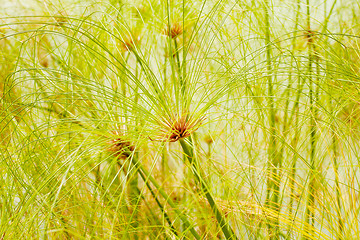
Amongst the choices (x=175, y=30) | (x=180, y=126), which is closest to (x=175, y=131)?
(x=180, y=126)

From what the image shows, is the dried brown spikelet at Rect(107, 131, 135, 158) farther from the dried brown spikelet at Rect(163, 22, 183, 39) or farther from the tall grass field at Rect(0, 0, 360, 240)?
the dried brown spikelet at Rect(163, 22, 183, 39)

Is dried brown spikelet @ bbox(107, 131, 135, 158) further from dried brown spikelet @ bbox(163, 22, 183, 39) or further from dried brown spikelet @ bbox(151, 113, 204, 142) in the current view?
dried brown spikelet @ bbox(163, 22, 183, 39)

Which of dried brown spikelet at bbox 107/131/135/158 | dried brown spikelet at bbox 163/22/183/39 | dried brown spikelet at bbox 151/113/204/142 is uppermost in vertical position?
dried brown spikelet at bbox 163/22/183/39

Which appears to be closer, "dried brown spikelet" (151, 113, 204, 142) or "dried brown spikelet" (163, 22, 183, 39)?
"dried brown spikelet" (151, 113, 204, 142)

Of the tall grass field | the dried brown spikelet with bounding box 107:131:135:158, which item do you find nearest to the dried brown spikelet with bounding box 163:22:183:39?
the tall grass field

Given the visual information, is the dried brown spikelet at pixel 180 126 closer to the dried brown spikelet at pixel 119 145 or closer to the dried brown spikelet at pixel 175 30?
the dried brown spikelet at pixel 119 145

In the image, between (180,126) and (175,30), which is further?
(175,30)

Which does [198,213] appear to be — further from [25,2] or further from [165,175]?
[25,2]

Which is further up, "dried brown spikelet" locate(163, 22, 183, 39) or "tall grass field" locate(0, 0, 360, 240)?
"dried brown spikelet" locate(163, 22, 183, 39)

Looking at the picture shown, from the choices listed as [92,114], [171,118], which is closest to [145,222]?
[92,114]

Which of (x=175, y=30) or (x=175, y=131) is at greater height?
(x=175, y=30)

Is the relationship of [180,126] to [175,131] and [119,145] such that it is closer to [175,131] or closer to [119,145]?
[175,131]
